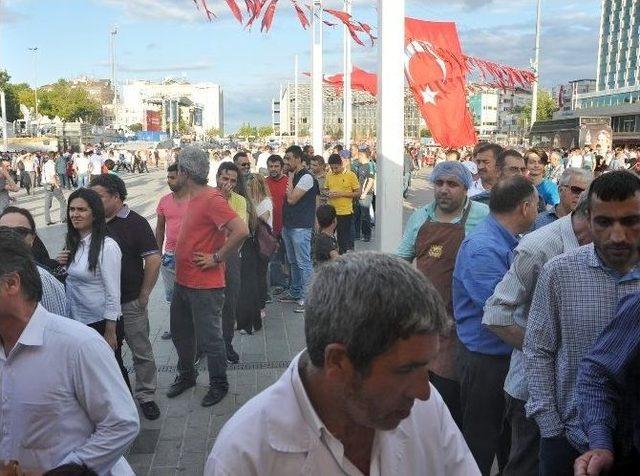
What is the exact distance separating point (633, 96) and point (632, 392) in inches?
4055

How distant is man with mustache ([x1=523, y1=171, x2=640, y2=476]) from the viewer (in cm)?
249

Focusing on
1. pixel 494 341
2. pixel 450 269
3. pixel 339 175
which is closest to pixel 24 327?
pixel 494 341

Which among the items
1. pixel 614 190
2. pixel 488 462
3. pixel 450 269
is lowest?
pixel 488 462

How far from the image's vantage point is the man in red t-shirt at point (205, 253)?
506 cm

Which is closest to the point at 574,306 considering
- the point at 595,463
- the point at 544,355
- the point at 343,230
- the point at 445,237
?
the point at 544,355

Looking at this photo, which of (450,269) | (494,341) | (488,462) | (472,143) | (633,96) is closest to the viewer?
(494,341)

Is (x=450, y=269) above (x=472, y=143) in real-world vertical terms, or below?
below

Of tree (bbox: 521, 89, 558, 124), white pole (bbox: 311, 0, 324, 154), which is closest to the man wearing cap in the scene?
white pole (bbox: 311, 0, 324, 154)

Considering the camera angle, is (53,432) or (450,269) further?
(450,269)

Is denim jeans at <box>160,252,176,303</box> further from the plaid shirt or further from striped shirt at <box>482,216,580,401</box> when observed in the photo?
the plaid shirt

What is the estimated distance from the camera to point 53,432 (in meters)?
2.24

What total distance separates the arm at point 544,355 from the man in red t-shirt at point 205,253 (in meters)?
2.79

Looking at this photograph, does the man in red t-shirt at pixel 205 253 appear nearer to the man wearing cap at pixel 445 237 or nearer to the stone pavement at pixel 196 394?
the stone pavement at pixel 196 394

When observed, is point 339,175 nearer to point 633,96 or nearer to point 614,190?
point 614,190
